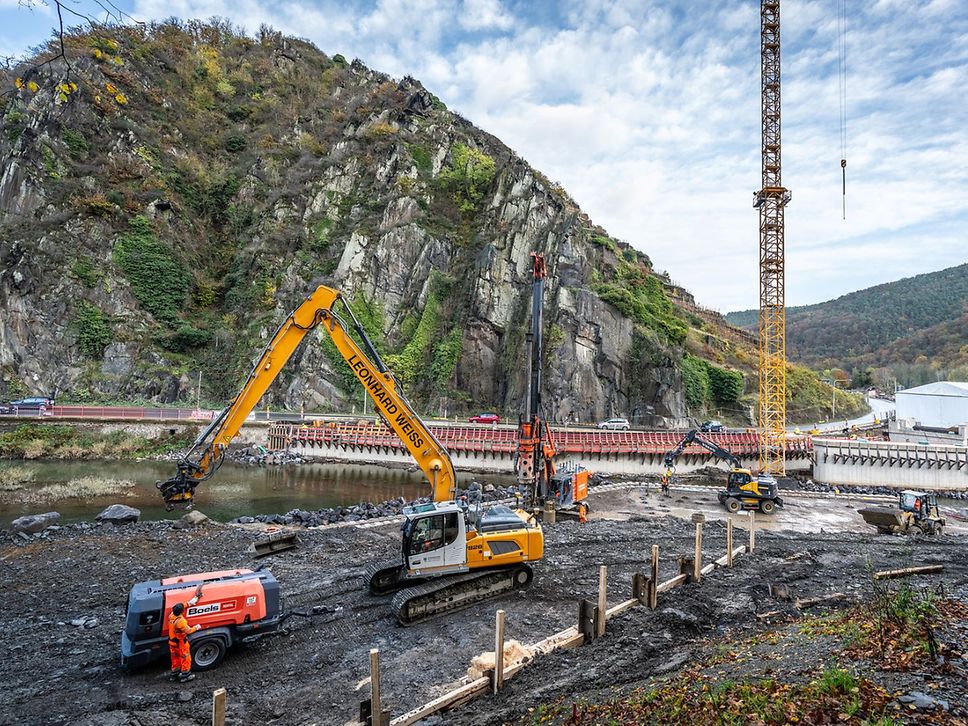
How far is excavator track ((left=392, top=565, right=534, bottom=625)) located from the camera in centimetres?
1103

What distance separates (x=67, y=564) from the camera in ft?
47.7

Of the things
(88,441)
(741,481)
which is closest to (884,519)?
(741,481)

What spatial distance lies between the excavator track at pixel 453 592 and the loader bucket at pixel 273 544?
6.55 m

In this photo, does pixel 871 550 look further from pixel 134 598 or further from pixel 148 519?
pixel 148 519

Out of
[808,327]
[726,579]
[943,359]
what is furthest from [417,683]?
[808,327]

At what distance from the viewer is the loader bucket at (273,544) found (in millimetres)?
16047

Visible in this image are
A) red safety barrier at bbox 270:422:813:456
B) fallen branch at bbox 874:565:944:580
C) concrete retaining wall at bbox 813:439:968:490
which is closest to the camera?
fallen branch at bbox 874:565:944:580

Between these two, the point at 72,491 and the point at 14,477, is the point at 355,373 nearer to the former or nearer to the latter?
the point at 72,491

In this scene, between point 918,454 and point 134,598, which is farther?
point 918,454

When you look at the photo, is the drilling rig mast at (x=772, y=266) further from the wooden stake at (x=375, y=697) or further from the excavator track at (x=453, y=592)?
the wooden stake at (x=375, y=697)

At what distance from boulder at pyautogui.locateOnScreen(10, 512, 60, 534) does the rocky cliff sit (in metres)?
29.7

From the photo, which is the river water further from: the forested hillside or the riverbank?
the forested hillside

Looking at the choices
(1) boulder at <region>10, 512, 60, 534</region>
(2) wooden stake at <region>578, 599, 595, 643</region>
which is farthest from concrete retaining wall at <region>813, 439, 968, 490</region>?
(1) boulder at <region>10, 512, 60, 534</region>

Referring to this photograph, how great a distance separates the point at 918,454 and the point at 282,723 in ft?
135
